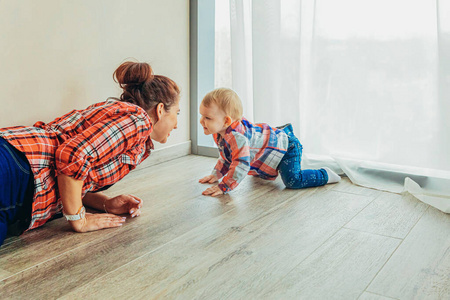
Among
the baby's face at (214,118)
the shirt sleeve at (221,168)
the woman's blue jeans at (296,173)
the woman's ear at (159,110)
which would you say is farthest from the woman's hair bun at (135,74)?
the woman's blue jeans at (296,173)

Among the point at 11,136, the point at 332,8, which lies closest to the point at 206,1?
the point at 332,8

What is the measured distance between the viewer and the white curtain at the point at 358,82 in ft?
6.90

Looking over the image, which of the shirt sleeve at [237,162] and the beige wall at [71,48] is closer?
the beige wall at [71,48]

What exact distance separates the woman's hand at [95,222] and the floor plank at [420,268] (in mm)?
904

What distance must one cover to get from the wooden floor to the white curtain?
23cm

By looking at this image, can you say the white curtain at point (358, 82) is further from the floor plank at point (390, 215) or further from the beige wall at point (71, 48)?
the beige wall at point (71, 48)

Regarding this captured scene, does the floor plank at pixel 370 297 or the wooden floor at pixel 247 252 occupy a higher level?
the wooden floor at pixel 247 252

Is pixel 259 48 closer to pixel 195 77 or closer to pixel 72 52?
pixel 195 77

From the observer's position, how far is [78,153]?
149 cm

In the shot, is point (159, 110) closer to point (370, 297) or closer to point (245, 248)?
point (245, 248)

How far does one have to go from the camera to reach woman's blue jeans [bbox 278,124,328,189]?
221 centimetres

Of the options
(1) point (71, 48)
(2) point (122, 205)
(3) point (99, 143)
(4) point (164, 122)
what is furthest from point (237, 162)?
(1) point (71, 48)

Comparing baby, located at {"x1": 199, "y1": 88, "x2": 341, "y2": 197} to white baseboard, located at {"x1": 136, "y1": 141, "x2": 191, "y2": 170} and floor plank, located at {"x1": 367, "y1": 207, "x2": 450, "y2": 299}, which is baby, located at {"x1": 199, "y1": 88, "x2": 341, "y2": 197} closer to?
white baseboard, located at {"x1": 136, "y1": 141, "x2": 191, "y2": 170}

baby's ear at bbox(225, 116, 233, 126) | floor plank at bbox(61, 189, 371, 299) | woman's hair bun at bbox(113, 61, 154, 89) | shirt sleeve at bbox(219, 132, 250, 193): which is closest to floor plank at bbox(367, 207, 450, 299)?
floor plank at bbox(61, 189, 371, 299)
